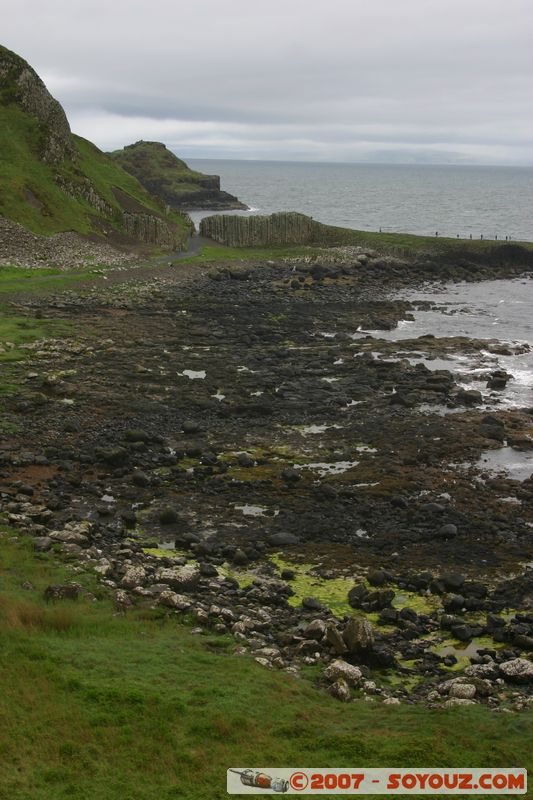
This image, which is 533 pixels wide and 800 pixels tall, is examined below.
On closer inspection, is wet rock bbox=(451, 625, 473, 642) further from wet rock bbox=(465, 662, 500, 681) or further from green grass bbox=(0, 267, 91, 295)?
green grass bbox=(0, 267, 91, 295)

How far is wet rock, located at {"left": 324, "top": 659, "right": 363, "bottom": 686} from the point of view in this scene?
64.1ft

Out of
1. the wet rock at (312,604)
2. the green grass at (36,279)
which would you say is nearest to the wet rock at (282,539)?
the wet rock at (312,604)

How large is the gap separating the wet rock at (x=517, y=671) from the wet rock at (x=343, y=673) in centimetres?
371

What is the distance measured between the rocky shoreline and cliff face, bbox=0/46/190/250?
34.8 meters

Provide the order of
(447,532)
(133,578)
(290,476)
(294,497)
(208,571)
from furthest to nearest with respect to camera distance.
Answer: (290,476) → (294,497) → (447,532) → (208,571) → (133,578)

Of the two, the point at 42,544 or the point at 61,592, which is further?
the point at 42,544

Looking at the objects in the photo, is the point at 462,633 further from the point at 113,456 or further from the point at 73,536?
the point at 113,456

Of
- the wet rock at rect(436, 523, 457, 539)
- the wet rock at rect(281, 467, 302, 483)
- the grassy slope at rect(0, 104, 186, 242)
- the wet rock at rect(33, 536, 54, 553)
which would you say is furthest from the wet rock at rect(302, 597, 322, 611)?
the grassy slope at rect(0, 104, 186, 242)

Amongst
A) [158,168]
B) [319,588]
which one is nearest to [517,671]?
[319,588]

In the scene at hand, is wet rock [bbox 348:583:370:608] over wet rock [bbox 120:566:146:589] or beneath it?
beneath

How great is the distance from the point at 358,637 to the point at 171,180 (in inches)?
6862

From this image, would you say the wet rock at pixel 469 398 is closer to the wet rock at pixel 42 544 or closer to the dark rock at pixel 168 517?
the dark rock at pixel 168 517

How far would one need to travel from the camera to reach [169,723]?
16438 mm

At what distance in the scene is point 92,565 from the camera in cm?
2473
